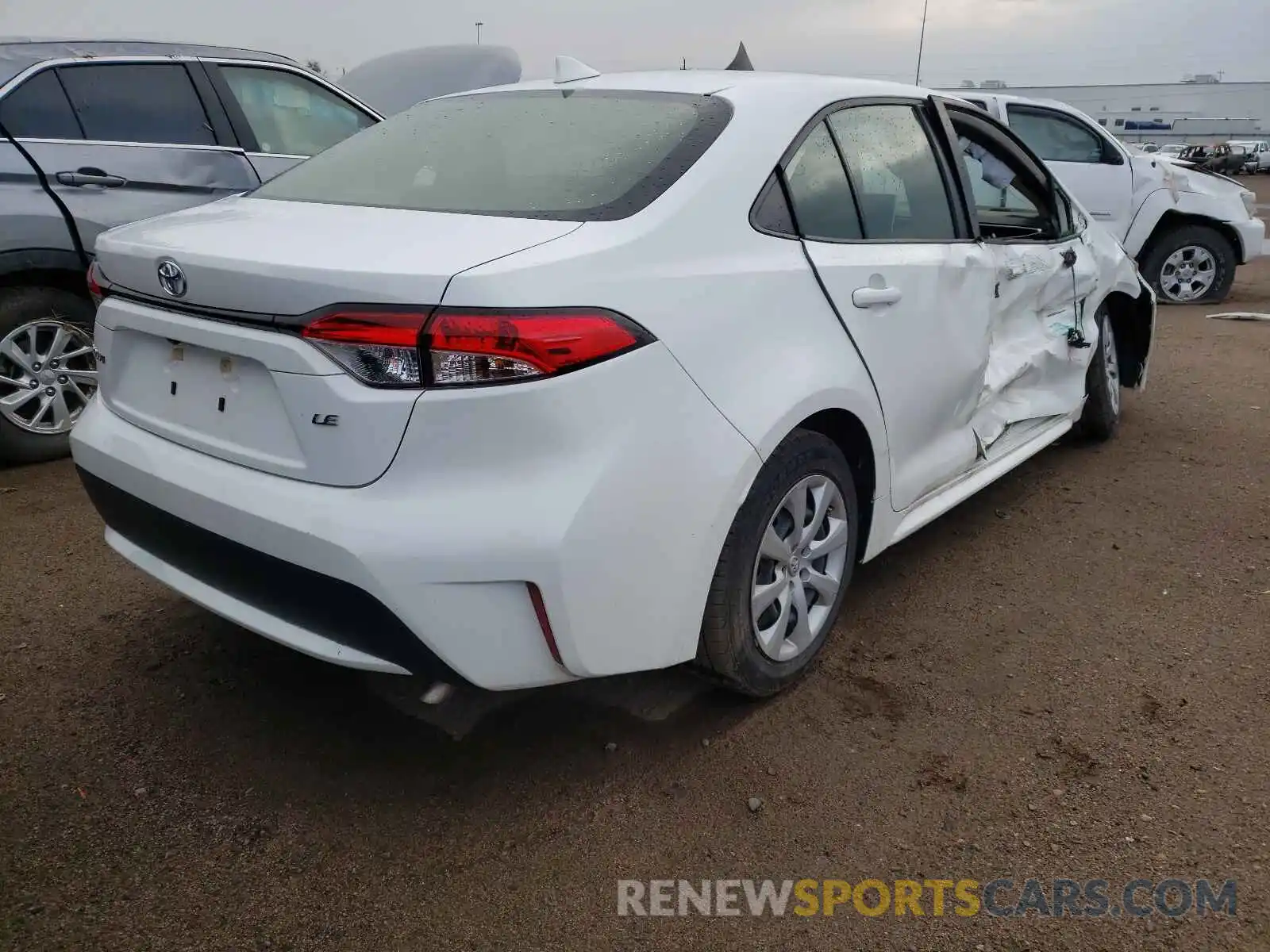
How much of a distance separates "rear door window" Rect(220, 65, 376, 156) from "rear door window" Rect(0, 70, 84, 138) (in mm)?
795

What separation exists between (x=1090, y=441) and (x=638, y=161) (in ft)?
11.5

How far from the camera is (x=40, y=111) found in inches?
164

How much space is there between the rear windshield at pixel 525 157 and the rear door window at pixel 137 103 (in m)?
2.09

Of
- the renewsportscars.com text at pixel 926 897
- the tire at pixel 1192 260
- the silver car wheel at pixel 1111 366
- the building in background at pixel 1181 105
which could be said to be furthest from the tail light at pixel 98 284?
the building in background at pixel 1181 105

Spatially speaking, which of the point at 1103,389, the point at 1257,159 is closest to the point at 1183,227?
the point at 1103,389

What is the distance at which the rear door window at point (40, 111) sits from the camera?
13.4 feet

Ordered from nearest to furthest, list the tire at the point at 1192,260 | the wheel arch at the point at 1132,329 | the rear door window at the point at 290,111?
1. the wheel arch at the point at 1132,329
2. the rear door window at the point at 290,111
3. the tire at the point at 1192,260

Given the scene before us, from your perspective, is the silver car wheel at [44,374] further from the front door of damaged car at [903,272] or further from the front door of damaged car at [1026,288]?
the front door of damaged car at [1026,288]

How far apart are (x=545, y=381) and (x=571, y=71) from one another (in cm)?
173

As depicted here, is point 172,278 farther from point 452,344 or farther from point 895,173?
point 895,173

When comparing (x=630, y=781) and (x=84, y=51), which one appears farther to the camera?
(x=84, y=51)

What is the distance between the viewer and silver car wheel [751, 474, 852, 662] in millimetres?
2469

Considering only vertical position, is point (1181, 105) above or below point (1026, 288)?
below

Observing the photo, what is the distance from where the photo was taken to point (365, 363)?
1.85 meters
